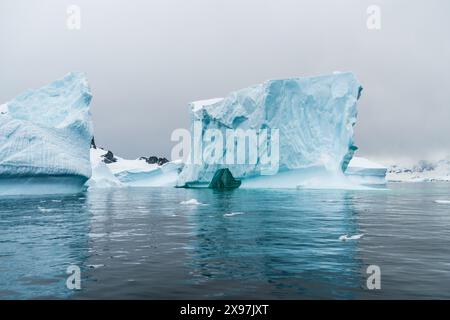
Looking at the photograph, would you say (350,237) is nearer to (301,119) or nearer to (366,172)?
(301,119)

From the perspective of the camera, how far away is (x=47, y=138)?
36719 millimetres

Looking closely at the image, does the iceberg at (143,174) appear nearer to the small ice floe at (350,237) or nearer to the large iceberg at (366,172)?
the large iceberg at (366,172)

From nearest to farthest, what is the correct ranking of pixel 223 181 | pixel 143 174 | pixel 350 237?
pixel 350 237 < pixel 223 181 < pixel 143 174

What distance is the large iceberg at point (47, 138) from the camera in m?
34.8

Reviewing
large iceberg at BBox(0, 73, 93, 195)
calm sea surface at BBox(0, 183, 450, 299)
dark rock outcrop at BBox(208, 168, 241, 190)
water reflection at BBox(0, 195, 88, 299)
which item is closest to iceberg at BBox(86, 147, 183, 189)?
dark rock outcrop at BBox(208, 168, 241, 190)

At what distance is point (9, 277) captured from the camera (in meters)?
7.41

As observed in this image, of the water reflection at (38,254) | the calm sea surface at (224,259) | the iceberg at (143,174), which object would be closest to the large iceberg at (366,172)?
the iceberg at (143,174)

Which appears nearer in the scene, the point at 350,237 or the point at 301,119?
the point at 350,237

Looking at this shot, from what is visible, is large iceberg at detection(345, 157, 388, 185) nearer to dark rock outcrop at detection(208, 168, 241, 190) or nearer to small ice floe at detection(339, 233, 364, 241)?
dark rock outcrop at detection(208, 168, 241, 190)

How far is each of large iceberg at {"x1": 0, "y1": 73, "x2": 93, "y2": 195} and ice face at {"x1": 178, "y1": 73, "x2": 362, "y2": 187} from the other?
15.0 metres

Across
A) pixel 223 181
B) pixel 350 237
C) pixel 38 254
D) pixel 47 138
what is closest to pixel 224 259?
pixel 38 254

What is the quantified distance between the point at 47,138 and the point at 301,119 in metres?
26.1
